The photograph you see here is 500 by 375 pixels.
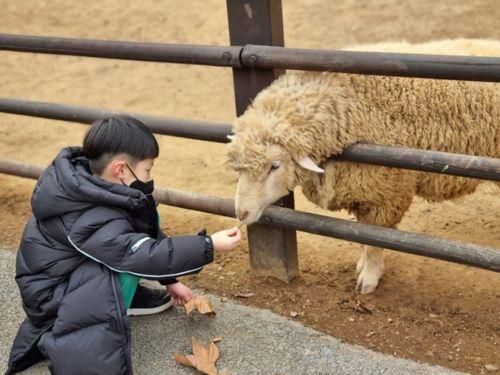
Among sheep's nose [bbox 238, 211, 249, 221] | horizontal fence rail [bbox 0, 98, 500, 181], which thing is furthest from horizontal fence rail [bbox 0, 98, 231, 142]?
sheep's nose [bbox 238, 211, 249, 221]

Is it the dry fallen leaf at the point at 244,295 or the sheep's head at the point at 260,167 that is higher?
the sheep's head at the point at 260,167

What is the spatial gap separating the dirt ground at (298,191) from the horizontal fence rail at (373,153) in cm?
89

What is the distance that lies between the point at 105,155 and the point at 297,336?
1.29 meters

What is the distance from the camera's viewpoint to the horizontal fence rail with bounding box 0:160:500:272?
10.00 feet

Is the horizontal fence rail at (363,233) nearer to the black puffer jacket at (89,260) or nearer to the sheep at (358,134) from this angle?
the sheep at (358,134)

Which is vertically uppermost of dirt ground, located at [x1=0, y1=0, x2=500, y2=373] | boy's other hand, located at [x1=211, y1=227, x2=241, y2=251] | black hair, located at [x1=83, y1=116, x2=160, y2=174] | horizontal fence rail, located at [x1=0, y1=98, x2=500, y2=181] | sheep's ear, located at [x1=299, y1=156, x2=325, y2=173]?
black hair, located at [x1=83, y1=116, x2=160, y2=174]

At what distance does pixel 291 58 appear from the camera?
322cm

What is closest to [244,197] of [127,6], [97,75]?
[97,75]

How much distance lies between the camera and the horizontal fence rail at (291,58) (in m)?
2.79

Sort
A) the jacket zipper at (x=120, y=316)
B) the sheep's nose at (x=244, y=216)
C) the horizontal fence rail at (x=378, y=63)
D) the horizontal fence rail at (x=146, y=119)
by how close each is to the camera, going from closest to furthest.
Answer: the horizontal fence rail at (x=378, y=63), the jacket zipper at (x=120, y=316), the sheep's nose at (x=244, y=216), the horizontal fence rail at (x=146, y=119)

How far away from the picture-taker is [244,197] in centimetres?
346

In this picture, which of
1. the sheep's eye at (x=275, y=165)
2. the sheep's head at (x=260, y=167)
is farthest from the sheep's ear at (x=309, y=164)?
the sheep's eye at (x=275, y=165)

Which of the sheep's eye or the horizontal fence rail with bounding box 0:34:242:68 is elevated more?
the horizontal fence rail with bounding box 0:34:242:68

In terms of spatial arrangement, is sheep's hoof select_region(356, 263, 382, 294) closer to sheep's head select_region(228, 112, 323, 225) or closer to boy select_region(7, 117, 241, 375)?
sheep's head select_region(228, 112, 323, 225)
